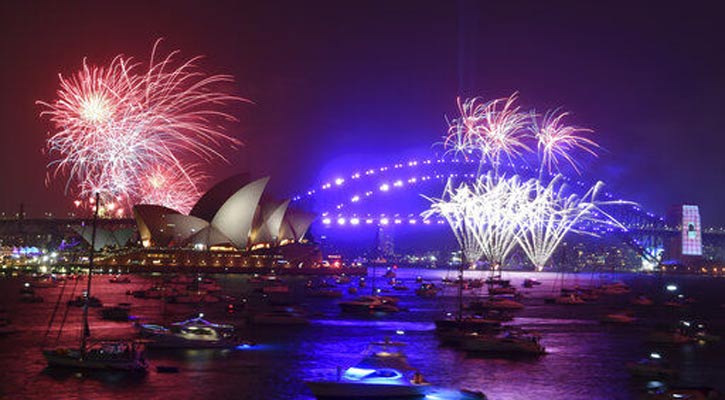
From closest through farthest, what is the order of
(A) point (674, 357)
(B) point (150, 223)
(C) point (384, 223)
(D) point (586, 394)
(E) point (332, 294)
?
(D) point (586, 394) → (A) point (674, 357) → (E) point (332, 294) → (B) point (150, 223) → (C) point (384, 223)

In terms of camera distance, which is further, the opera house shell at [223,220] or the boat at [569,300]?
the opera house shell at [223,220]

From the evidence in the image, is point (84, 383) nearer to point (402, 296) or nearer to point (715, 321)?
point (715, 321)

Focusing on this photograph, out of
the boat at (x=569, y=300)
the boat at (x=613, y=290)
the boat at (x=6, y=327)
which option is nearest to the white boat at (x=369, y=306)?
the boat at (x=569, y=300)

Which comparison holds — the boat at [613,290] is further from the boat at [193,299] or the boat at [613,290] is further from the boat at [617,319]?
the boat at [193,299]

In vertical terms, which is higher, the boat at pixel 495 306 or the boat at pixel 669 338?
the boat at pixel 495 306

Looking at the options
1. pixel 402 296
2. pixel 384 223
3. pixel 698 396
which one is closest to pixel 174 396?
pixel 698 396

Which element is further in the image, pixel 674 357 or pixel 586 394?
pixel 674 357

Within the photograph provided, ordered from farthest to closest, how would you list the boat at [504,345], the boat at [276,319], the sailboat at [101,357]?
the boat at [276,319]
the boat at [504,345]
the sailboat at [101,357]
